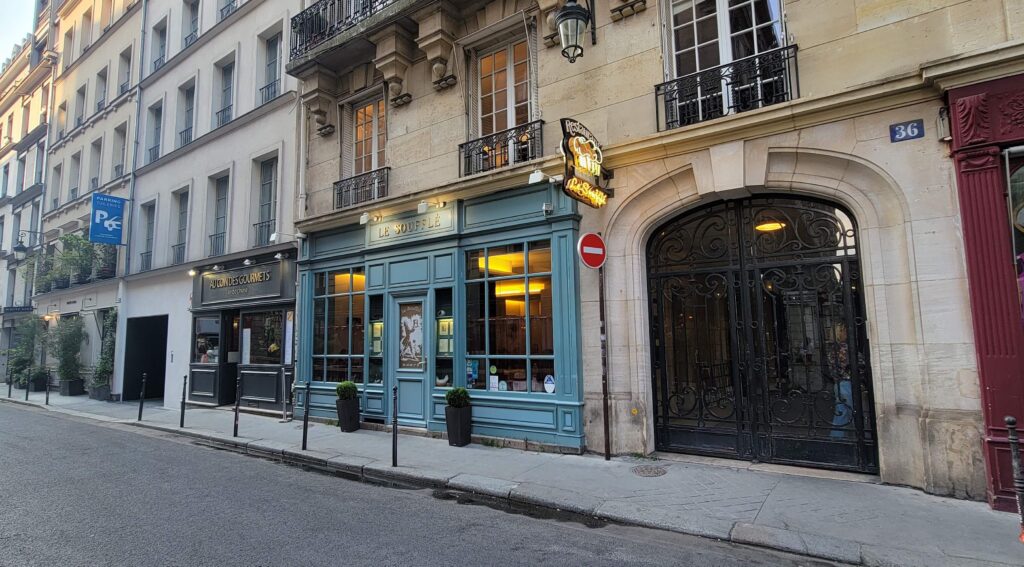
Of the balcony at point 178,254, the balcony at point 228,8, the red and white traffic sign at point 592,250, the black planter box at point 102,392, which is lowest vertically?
the black planter box at point 102,392

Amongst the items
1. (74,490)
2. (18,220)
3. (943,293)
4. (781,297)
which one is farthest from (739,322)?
(18,220)

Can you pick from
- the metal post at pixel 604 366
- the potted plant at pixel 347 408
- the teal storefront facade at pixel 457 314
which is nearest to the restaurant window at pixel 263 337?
the teal storefront facade at pixel 457 314

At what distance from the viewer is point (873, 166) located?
608cm

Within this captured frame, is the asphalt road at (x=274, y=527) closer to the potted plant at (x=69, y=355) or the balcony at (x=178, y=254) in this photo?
the balcony at (x=178, y=254)

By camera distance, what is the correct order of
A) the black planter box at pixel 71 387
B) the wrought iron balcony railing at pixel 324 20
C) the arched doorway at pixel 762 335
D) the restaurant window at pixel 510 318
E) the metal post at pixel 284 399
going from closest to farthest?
the arched doorway at pixel 762 335 < the restaurant window at pixel 510 318 < the wrought iron balcony railing at pixel 324 20 < the metal post at pixel 284 399 < the black planter box at pixel 71 387

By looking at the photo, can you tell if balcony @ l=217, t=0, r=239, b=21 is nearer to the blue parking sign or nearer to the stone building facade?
the stone building facade

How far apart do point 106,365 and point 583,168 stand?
1837cm

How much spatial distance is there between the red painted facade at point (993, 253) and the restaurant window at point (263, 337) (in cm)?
1271

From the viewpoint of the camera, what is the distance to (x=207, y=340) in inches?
569

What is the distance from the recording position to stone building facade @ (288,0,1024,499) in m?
5.75

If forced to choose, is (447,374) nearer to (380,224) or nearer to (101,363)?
(380,224)

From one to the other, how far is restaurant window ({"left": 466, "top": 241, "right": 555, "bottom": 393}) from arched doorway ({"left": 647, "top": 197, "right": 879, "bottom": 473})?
1.71m

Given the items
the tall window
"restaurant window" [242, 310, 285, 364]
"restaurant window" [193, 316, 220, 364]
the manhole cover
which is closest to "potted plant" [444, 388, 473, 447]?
the manhole cover

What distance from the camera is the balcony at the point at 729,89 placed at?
6.73 meters
